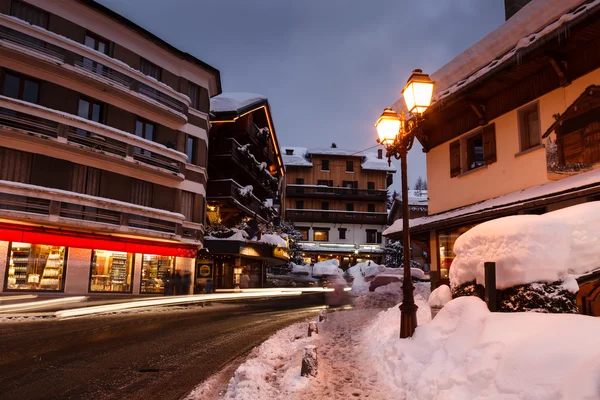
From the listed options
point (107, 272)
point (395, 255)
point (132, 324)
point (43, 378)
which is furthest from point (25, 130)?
point (395, 255)

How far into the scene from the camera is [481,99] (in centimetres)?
1359

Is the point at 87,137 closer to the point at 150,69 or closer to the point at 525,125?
the point at 150,69

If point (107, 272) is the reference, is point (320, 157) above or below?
above

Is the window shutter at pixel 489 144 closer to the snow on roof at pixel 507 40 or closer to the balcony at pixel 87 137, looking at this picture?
the snow on roof at pixel 507 40

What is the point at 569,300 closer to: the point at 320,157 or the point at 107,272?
the point at 107,272

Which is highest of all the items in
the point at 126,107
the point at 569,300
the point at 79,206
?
the point at 126,107

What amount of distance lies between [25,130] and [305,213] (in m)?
43.0

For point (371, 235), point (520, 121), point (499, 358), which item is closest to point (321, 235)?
point (371, 235)

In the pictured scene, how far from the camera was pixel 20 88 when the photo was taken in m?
21.5

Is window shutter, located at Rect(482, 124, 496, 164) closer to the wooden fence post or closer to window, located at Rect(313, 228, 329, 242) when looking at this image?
the wooden fence post

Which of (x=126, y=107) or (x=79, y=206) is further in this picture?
(x=126, y=107)

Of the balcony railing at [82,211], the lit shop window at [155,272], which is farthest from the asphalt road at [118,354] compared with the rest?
the lit shop window at [155,272]

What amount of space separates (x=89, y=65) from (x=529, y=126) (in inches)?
834

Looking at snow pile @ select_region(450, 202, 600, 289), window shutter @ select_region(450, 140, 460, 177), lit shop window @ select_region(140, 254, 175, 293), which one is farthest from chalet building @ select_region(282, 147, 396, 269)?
snow pile @ select_region(450, 202, 600, 289)
